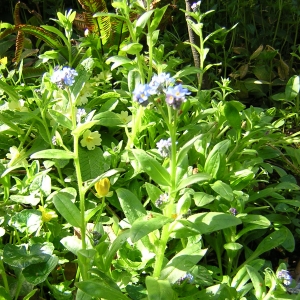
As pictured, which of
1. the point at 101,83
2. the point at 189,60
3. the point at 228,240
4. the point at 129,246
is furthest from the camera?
the point at 189,60

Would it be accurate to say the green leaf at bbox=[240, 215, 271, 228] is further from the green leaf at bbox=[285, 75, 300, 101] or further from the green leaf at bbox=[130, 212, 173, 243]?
the green leaf at bbox=[285, 75, 300, 101]

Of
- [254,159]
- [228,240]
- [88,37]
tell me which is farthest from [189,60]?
[228,240]

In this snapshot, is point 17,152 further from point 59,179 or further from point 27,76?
point 27,76

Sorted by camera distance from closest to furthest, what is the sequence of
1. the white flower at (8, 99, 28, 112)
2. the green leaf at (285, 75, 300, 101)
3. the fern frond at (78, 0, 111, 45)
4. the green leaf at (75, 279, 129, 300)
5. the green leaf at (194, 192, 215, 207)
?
1. the green leaf at (75, 279, 129, 300)
2. the green leaf at (194, 192, 215, 207)
3. the white flower at (8, 99, 28, 112)
4. the green leaf at (285, 75, 300, 101)
5. the fern frond at (78, 0, 111, 45)

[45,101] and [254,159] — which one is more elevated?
[45,101]

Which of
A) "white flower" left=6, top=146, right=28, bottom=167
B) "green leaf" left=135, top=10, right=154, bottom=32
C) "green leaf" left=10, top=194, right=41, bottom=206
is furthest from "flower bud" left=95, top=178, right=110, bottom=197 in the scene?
"green leaf" left=135, top=10, right=154, bottom=32

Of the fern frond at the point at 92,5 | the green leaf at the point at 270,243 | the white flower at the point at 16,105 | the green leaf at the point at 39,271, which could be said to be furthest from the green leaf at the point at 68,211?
the fern frond at the point at 92,5

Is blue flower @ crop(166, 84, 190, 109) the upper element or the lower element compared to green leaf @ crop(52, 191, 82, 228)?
upper
